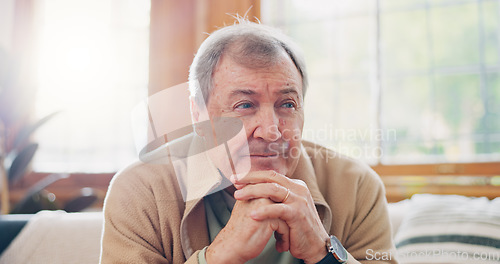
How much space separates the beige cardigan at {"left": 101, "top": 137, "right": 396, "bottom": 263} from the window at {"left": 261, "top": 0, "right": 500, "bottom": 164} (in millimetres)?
941

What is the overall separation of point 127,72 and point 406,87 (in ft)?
6.07

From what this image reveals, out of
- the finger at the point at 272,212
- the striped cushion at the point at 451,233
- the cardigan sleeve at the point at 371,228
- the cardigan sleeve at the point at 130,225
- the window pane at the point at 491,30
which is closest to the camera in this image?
the finger at the point at 272,212

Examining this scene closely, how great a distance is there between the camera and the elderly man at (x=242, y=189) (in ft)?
3.06

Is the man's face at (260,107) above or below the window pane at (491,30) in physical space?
below

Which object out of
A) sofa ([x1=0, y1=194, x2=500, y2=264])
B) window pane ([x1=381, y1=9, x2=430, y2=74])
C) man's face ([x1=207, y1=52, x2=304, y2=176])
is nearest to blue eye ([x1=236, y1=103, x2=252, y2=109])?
Result: man's face ([x1=207, y1=52, x2=304, y2=176])

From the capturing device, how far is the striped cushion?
1364 millimetres

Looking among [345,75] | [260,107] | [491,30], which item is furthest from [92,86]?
[491,30]

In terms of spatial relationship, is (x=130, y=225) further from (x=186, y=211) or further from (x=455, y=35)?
(x=455, y=35)

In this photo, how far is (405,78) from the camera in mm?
2336

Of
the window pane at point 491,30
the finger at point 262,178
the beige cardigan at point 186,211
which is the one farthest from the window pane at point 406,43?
the finger at point 262,178

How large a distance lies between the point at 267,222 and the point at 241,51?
44 cm

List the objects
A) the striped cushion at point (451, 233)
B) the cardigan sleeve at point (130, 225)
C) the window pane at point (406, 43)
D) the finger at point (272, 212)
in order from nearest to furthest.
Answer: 1. the finger at point (272, 212)
2. the cardigan sleeve at point (130, 225)
3. the striped cushion at point (451, 233)
4. the window pane at point (406, 43)

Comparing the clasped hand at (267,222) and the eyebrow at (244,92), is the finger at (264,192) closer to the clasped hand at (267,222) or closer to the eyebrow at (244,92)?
the clasped hand at (267,222)

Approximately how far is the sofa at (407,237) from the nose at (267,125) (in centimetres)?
73
